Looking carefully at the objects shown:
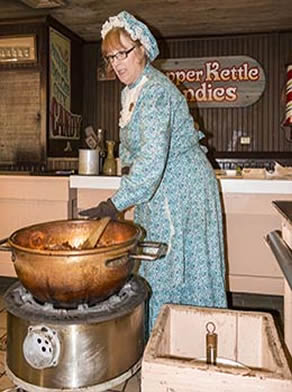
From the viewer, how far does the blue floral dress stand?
4.81ft

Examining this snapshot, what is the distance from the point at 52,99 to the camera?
405 centimetres

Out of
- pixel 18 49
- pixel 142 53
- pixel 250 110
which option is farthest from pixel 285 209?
pixel 18 49

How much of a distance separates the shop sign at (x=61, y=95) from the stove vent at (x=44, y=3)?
38cm

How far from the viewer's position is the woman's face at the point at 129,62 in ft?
4.62

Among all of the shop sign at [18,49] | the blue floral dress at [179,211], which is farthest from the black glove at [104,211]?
the shop sign at [18,49]

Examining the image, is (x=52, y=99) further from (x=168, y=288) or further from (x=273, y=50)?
(x=168, y=288)

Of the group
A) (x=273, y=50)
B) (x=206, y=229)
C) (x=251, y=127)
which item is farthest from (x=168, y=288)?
(x=273, y=50)

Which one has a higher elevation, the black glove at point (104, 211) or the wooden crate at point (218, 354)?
the black glove at point (104, 211)

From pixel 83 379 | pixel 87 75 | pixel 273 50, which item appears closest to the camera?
pixel 83 379

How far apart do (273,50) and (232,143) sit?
3.53ft

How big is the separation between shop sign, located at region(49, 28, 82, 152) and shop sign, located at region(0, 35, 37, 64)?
0.63ft

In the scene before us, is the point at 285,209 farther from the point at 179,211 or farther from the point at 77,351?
the point at 77,351

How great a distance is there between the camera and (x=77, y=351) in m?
1.00

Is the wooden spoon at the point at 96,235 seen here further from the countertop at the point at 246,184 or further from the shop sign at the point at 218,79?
the shop sign at the point at 218,79
